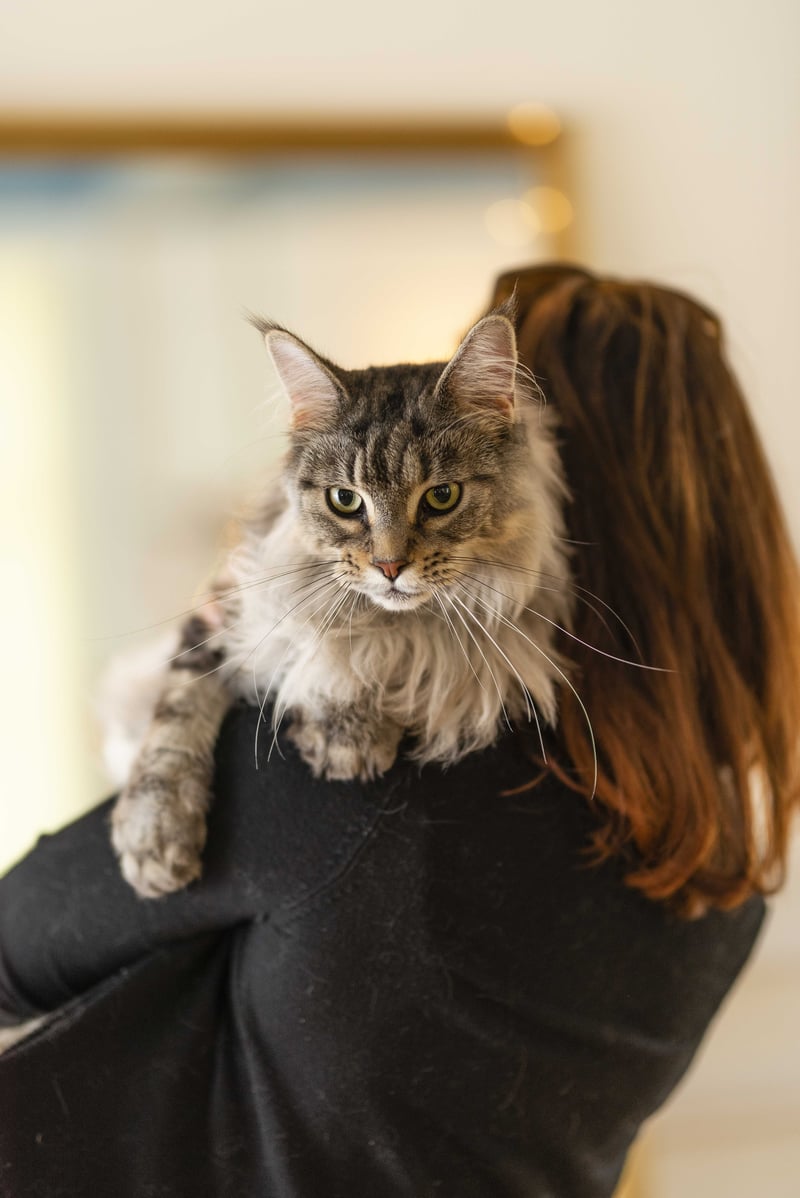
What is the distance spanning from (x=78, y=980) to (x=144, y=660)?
0.50 metres

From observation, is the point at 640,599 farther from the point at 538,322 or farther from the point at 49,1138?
the point at 49,1138

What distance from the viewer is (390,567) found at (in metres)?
0.85

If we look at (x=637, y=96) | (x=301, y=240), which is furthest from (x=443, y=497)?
(x=637, y=96)

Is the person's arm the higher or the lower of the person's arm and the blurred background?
the lower

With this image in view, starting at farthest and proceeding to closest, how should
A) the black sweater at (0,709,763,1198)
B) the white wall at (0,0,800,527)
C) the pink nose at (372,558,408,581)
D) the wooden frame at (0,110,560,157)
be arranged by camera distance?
the white wall at (0,0,800,527) < the wooden frame at (0,110,560,157) < the pink nose at (372,558,408,581) < the black sweater at (0,709,763,1198)

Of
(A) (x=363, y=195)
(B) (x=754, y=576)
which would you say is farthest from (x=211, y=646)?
(A) (x=363, y=195)

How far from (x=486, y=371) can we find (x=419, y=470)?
108mm

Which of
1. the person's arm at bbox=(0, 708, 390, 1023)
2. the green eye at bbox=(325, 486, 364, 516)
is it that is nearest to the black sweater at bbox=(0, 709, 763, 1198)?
the person's arm at bbox=(0, 708, 390, 1023)

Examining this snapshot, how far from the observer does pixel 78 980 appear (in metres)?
0.85

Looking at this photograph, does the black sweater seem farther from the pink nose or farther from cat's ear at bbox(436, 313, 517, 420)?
cat's ear at bbox(436, 313, 517, 420)

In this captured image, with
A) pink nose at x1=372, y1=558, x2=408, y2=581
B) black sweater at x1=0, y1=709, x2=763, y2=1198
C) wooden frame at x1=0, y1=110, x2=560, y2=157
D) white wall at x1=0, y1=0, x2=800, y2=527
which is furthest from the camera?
white wall at x1=0, y1=0, x2=800, y2=527

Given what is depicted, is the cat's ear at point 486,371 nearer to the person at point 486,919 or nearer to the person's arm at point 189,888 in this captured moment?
the person at point 486,919

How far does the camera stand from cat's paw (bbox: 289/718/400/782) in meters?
0.77

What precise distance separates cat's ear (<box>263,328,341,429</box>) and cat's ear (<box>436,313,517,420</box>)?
110mm
